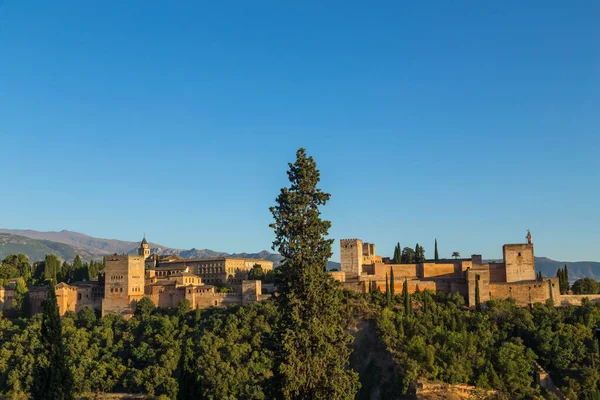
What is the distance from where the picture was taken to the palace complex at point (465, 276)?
58062mm

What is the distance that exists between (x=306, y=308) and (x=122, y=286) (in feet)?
149

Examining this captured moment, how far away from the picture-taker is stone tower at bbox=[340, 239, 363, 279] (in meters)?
64.4

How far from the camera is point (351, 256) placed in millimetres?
64625

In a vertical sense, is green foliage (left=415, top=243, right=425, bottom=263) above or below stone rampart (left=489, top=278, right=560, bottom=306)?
above

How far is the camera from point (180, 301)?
62.7 metres

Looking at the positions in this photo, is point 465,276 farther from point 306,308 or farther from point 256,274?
point 306,308

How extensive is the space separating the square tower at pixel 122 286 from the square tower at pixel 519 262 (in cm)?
3075

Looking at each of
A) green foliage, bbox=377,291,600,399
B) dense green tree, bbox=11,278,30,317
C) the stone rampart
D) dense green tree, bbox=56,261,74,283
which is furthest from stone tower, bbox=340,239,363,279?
dense green tree, bbox=56,261,74,283

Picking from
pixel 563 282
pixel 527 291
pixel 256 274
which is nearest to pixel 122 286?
pixel 256 274

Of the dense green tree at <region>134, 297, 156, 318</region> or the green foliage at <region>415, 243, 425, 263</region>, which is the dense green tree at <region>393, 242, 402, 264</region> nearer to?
the green foliage at <region>415, 243, 425, 263</region>

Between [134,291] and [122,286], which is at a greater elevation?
[122,286]

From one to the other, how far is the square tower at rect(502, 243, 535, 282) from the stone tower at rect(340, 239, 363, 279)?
12086mm

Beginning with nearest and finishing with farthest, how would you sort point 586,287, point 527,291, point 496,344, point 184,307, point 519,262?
1. point 496,344
2. point 527,291
3. point 519,262
4. point 184,307
5. point 586,287

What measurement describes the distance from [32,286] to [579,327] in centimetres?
4895
